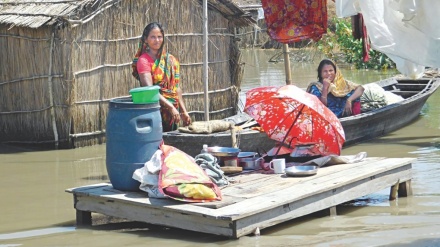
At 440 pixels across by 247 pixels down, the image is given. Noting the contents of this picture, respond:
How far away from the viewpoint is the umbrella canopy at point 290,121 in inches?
343

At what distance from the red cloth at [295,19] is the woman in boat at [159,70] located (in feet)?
8.09

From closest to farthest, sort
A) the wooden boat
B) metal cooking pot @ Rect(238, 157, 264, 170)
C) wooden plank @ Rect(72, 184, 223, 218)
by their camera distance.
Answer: wooden plank @ Rect(72, 184, 223, 218)
metal cooking pot @ Rect(238, 157, 264, 170)
the wooden boat

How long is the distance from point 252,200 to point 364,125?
5.37 m

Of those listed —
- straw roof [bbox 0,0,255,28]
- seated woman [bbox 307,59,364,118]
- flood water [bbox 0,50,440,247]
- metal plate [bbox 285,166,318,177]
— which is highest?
straw roof [bbox 0,0,255,28]

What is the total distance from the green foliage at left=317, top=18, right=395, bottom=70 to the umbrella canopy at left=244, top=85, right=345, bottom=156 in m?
13.1

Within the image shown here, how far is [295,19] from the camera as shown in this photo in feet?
36.2

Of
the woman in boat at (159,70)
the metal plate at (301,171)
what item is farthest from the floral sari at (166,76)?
the metal plate at (301,171)

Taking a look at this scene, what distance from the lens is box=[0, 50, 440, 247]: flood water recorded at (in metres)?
7.18

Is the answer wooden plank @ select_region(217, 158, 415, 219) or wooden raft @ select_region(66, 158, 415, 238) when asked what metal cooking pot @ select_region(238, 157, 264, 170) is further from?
wooden plank @ select_region(217, 158, 415, 219)

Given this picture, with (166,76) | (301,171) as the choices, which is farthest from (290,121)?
(166,76)

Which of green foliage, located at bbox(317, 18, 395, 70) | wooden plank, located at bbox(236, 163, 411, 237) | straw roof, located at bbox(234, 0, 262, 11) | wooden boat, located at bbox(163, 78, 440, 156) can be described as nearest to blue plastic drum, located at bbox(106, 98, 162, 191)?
wooden plank, located at bbox(236, 163, 411, 237)

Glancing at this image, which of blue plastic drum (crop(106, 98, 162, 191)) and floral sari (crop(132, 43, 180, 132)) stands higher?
floral sari (crop(132, 43, 180, 132))

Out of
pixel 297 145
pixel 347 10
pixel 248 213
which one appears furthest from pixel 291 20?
pixel 248 213

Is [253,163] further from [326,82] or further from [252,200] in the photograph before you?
[326,82]
